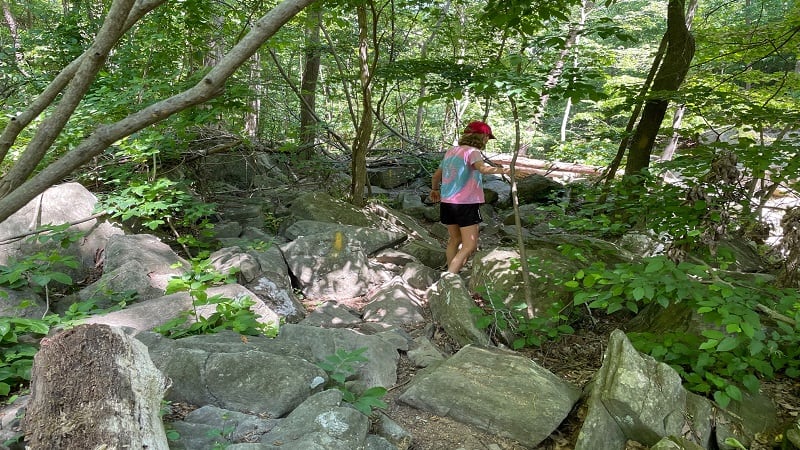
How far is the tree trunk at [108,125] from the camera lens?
1500 mm

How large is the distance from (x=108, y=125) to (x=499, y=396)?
2.60 metres

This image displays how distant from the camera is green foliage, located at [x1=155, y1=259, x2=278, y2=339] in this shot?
3.49 m

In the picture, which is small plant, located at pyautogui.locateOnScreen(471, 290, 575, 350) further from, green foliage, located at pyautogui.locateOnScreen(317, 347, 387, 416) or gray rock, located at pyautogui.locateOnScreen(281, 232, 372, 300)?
gray rock, located at pyautogui.locateOnScreen(281, 232, 372, 300)

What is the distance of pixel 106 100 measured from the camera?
5531mm

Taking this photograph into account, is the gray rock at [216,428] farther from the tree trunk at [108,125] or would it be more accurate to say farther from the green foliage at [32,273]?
the green foliage at [32,273]

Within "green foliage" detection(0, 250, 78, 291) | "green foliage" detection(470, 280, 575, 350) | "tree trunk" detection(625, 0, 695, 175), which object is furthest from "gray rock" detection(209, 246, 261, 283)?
"tree trunk" detection(625, 0, 695, 175)

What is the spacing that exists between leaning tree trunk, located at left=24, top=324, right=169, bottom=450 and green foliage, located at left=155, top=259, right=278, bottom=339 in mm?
1272

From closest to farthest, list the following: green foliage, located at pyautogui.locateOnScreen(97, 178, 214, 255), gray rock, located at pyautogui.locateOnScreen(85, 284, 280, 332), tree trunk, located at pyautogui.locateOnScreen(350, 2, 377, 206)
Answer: gray rock, located at pyautogui.locateOnScreen(85, 284, 280, 332) → green foliage, located at pyautogui.locateOnScreen(97, 178, 214, 255) → tree trunk, located at pyautogui.locateOnScreen(350, 2, 377, 206)

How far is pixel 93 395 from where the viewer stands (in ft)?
6.45

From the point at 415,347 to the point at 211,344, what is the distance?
180 centimetres

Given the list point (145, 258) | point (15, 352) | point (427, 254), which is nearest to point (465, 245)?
point (427, 254)

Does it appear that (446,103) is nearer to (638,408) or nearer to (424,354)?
(424,354)

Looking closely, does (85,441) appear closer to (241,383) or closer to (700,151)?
(241,383)

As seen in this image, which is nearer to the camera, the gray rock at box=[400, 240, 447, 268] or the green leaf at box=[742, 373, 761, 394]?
the green leaf at box=[742, 373, 761, 394]
